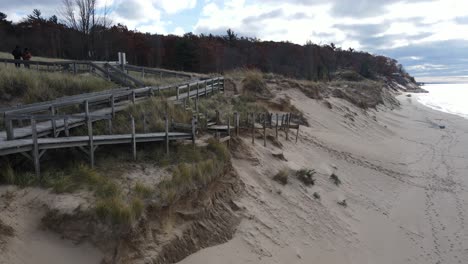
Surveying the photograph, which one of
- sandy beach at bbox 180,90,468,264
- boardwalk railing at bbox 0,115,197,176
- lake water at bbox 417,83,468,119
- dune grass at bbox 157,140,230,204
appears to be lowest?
lake water at bbox 417,83,468,119

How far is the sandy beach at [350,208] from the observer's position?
9023 millimetres

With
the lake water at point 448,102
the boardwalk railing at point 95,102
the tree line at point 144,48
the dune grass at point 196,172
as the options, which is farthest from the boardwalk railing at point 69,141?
the lake water at point 448,102

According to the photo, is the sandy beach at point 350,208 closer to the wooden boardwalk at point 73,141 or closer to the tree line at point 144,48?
the wooden boardwalk at point 73,141

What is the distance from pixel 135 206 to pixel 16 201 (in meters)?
1.90

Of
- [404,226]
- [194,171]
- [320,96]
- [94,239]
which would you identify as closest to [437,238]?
[404,226]

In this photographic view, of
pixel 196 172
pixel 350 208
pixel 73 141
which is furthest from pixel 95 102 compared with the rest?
pixel 350 208

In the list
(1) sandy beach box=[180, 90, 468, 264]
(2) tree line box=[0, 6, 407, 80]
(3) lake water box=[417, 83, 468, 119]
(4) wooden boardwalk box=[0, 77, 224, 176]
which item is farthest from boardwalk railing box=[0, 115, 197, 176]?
(3) lake water box=[417, 83, 468, 119]

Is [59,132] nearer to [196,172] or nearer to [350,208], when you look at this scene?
[196,172]

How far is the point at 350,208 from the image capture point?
1193cm

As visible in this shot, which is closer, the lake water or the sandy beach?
the sandy beach

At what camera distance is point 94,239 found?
634 cm

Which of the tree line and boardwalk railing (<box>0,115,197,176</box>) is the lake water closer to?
→ the tree line

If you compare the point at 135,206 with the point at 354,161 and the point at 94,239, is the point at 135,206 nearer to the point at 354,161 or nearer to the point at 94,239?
the point at 94,239

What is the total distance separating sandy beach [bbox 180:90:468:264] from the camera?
902cm
